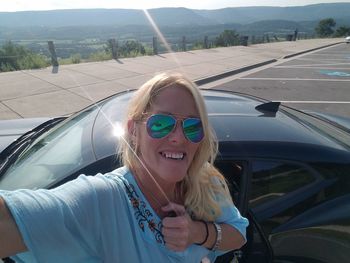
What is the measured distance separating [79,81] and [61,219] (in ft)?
30.6

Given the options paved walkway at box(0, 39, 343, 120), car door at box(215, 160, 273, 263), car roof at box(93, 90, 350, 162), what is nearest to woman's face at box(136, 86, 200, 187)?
car roof at box(93, 90, 350, 162)

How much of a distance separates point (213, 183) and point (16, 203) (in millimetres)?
803

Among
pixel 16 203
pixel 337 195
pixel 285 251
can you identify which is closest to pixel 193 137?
pixel 16 203

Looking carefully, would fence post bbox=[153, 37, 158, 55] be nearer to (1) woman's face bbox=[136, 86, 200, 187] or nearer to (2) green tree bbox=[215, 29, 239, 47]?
(2) green tree bbox=[215, 29, 239, 47]

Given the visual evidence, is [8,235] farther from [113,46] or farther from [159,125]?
[113,46]

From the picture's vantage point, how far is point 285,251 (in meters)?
1.90

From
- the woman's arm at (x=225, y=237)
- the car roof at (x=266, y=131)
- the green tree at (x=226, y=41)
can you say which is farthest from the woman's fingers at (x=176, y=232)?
the green tree at (x=226, y=41)

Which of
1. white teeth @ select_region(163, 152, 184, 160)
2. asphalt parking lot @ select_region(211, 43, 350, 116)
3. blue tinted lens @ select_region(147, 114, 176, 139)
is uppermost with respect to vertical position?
blue tinted lens @ select_region(147, 114, 176, 139)

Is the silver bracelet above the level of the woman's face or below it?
below

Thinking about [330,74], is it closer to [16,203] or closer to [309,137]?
[309,137]

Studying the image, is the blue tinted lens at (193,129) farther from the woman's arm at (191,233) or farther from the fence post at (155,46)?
the fence post at (155,46)

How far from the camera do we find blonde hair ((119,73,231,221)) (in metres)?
1.29

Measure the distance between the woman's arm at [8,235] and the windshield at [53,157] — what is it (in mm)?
750

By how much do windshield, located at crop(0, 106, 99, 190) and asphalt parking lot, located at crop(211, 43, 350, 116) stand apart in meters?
6.51
